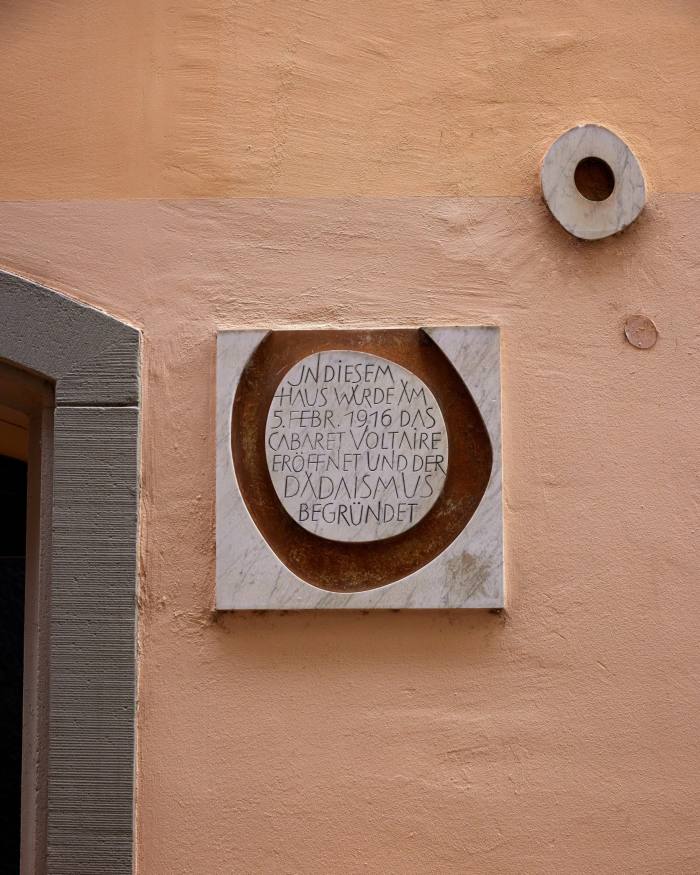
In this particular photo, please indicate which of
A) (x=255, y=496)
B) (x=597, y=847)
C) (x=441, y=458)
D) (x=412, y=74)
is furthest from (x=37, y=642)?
(x=412, y=74)

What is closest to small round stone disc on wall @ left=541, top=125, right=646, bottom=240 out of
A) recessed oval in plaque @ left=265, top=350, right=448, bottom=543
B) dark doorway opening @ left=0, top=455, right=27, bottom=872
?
recessed oval in plaque @ left=265, top=350, right=448, bottom=543

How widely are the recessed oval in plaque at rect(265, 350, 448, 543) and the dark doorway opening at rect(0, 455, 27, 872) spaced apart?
5.98ft

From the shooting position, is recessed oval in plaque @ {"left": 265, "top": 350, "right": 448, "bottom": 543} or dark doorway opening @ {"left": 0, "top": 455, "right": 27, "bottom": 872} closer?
recessed oval in plaque @ {"left": 265, "top": 350, "right": 448, "bottom": 543}

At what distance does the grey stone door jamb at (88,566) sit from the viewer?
3.10 meters

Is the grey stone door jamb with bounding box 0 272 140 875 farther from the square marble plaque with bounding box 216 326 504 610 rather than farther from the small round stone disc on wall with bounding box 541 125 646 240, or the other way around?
the small round stone disc on wall with bounding box 541 125 646 240

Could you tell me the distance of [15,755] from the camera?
4539 mm

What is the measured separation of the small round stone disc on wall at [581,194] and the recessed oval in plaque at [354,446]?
2.23 ft

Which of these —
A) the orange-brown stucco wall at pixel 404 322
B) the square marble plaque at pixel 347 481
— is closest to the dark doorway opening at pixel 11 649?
the orange-brown stucco wall at pixel 404 322

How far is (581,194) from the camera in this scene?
3.33 metres

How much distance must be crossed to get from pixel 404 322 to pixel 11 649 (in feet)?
7.76

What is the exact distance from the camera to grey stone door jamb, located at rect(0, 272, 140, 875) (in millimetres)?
3096

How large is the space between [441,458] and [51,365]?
118 centimetres

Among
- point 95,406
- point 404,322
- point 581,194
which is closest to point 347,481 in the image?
point 404,322

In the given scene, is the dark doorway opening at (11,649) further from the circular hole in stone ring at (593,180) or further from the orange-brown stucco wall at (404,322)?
the circular hole in stone ring at (593,180)
